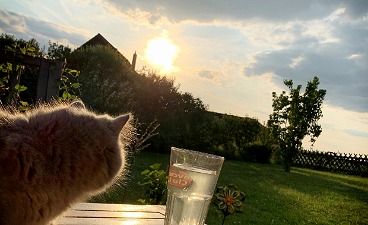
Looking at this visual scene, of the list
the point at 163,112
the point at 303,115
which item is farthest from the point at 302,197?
the point at 303,115

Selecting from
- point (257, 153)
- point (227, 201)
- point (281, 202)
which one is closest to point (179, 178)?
point (227, 201)

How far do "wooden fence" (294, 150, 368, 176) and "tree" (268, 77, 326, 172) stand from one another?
4.15m

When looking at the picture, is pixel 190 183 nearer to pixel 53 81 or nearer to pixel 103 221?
pixel 103 221

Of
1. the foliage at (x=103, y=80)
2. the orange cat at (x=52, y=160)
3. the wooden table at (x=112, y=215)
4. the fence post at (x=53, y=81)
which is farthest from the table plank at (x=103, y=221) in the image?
the foliage at (x=103, y=80)

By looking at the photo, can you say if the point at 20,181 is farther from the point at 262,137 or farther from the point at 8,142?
the point at 262,137

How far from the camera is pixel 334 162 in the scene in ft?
59.5

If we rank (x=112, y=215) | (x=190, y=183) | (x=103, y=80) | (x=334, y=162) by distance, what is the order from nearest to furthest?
(x=190, y=183)
(x=112, y=215)
(x=103, y=80)
(x=334, y=162)

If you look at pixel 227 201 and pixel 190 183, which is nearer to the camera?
pixel 190 183

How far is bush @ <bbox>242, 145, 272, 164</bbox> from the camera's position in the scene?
607 inches

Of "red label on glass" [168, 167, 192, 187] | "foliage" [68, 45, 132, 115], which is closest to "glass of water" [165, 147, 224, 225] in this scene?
"red label on glass" [168, 167, 192, 187]

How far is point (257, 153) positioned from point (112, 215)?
14.8m

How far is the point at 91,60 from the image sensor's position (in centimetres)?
1185

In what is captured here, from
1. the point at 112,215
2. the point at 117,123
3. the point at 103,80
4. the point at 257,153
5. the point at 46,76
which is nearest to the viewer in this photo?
the point at 117,123

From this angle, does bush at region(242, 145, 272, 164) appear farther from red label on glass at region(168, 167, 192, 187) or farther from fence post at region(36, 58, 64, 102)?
Result: red label on glass at region(168, 167, 192, 187)
